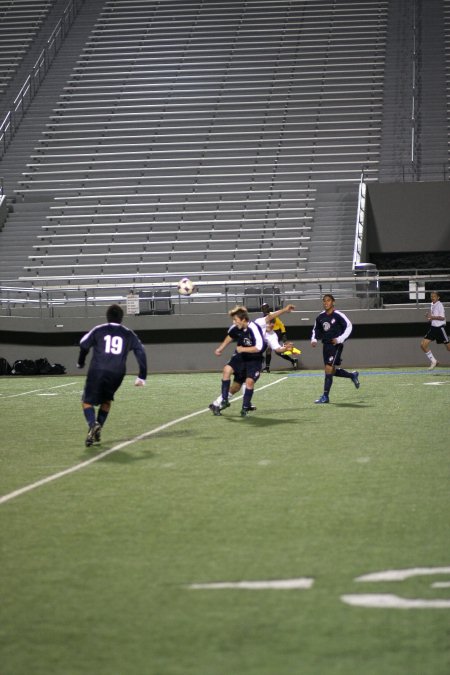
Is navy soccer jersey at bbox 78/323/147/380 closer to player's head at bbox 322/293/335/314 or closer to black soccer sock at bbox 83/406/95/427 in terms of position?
black soccer sock at bbox 83/406/95/427

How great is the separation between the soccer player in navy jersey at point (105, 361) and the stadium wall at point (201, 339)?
52.5 ft

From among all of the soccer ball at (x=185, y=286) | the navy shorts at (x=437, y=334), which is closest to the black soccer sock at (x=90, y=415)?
the navy shorts at (x=437, y=334)

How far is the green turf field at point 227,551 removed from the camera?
469 cm

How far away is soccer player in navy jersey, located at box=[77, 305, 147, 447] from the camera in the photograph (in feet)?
39.0

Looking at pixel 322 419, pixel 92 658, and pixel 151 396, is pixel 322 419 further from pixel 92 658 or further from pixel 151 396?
pixel 92 658

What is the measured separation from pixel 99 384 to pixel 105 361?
10.2 inches

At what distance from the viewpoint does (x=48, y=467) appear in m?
10.5

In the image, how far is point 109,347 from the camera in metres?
12.0

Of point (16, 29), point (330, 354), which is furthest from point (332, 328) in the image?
point (16, 29)

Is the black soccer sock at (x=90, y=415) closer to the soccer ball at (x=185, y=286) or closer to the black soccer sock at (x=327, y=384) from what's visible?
the black soccer sock at (x=327, y=384)

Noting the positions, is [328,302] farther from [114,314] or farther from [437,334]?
[437,334]

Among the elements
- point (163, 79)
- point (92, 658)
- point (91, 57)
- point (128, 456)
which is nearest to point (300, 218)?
point (163, 79)

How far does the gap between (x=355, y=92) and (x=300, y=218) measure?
26.8 ft

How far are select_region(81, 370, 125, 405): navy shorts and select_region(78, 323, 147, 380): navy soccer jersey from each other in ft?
0.12
